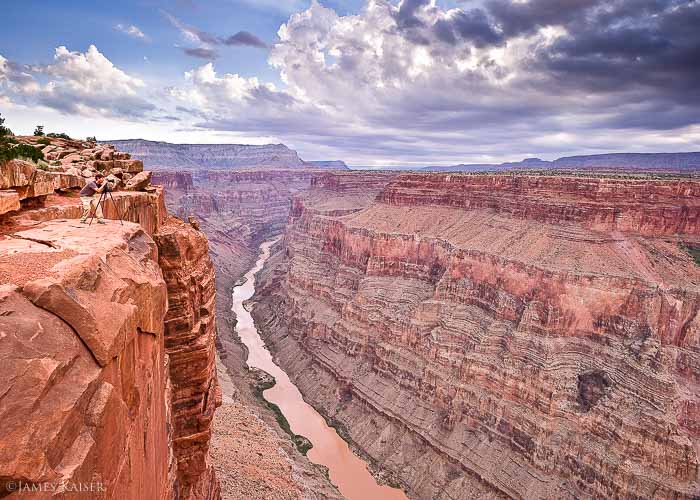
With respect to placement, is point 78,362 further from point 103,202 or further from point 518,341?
point 518,341

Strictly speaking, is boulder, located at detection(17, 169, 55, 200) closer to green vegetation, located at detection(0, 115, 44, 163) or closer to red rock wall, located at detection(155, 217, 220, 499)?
green vegetation, located at detection(0, 115, 44, 163)

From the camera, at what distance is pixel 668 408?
31781 mm

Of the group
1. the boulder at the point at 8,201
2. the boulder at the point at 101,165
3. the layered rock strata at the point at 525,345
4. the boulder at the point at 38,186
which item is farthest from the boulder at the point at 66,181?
the layered rock strata at the point at 525,345

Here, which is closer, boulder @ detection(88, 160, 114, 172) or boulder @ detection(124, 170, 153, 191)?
boulder @ detection(124, 170, 153, 191)

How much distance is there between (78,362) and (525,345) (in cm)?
3945

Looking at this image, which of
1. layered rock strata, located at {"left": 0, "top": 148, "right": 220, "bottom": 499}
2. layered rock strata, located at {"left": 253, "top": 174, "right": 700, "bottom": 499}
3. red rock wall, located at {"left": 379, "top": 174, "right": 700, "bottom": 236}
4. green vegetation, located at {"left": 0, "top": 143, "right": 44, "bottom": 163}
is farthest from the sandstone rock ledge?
red rock wall, located at {"left": 379, "top": 174, "right": 700, "bottom": 236}

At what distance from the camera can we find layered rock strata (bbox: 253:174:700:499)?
108ft

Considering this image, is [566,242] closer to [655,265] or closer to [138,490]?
[655,265]

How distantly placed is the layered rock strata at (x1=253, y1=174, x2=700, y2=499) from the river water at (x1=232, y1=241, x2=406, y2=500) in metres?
1.66

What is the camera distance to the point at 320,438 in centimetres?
4516

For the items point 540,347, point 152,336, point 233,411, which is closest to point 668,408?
point 540,347

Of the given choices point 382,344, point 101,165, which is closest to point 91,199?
point 101,165

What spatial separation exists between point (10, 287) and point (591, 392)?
131 feet

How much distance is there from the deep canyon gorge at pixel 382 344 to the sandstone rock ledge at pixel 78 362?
0.03 m
